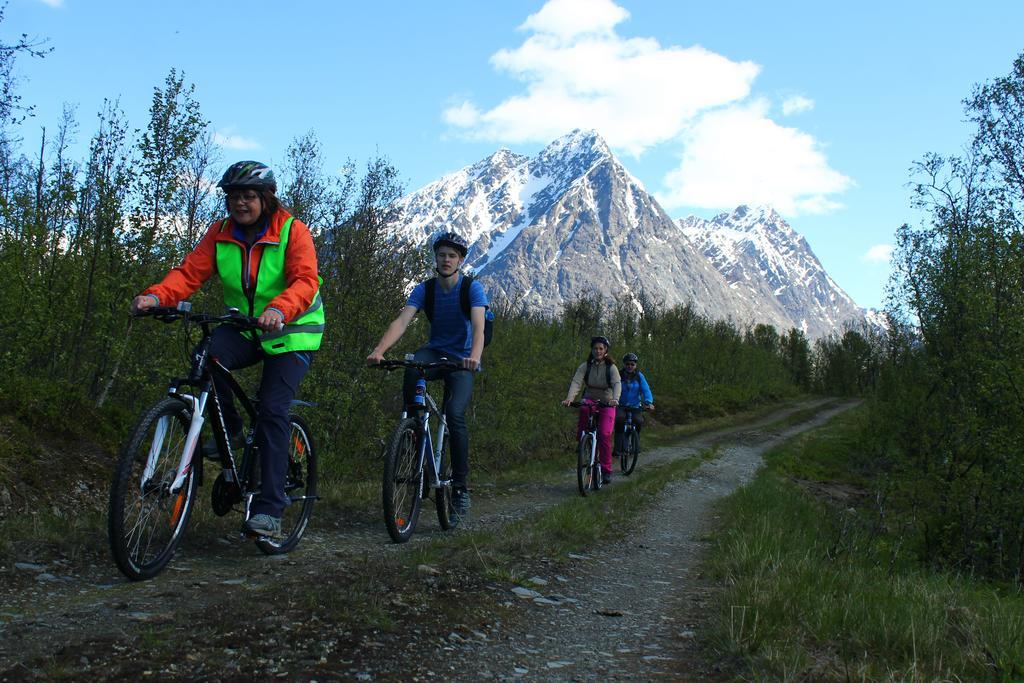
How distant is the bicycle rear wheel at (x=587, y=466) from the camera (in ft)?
35.9

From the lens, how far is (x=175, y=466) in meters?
4.18

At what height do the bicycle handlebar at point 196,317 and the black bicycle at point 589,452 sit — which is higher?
the bicycle handlebar at point 196,317

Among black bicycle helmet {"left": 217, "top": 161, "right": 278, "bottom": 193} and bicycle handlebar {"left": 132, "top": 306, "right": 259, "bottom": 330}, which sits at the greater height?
black bicycle helmet {"left": 217, "top": 161, "right": 278, "bottom": 193}

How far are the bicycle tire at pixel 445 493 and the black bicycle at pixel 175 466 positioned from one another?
1933mm

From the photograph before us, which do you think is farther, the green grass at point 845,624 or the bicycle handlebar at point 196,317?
the bicycle handlebar at point 196,317

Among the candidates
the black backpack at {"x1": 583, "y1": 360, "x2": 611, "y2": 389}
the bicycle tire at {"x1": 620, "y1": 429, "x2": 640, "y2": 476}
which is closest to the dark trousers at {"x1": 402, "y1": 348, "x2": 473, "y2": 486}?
the black backpack at {"x1": 583, "y1": 360, "x2": 611, "y2": 389}

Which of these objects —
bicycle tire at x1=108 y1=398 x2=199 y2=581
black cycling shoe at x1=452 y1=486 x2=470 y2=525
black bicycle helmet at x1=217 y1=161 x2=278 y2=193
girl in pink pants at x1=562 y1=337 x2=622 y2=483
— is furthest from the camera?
girl in pink pants at x1=562 y1=337 x2=622 y2=483

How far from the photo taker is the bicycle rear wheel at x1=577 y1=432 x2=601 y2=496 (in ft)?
35.9

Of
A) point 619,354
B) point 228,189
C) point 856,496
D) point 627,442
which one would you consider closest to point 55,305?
point 228,189

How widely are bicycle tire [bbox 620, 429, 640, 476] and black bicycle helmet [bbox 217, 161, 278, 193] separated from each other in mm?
11317

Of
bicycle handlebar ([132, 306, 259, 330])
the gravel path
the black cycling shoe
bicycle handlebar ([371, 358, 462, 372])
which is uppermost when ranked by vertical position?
bicycle handlebar ([132, 306, 259, 330])

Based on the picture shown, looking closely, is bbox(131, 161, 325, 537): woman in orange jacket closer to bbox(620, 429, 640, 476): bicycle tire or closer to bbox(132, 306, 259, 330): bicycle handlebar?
bbox(132, 306, 259, 330): bicycle handlebar

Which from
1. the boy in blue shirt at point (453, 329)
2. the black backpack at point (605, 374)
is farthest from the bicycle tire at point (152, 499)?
the black backpack at point (605, 374)

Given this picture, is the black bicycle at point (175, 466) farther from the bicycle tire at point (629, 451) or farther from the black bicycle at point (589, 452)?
the bicycle tire at point (629, 451)
